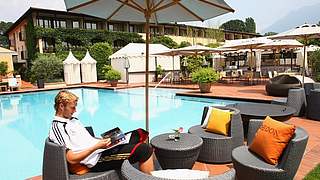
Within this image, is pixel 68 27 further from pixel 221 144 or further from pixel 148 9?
pixel 221 144

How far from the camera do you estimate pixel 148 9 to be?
3.69 m

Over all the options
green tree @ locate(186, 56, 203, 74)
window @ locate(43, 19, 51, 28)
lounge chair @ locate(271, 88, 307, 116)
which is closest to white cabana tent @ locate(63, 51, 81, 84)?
window @ locate(43, 19, 51, 28)

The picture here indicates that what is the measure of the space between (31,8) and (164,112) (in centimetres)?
2161

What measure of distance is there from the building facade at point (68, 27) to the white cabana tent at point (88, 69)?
21.7 ft

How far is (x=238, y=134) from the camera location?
4.15 m

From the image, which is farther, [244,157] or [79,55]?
[79,55]

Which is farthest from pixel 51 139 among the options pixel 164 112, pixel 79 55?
pixel 79 55

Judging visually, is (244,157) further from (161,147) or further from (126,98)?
(126,98)

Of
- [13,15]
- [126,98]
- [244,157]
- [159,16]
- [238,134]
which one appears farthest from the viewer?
[13,15]

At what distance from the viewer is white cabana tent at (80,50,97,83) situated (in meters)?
22.9

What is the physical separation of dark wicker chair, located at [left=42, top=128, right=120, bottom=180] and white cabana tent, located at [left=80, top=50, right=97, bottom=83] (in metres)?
20.8

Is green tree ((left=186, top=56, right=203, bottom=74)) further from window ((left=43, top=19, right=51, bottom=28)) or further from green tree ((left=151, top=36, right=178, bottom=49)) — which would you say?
window ((left=43, top=19, right=51, bottom=28))

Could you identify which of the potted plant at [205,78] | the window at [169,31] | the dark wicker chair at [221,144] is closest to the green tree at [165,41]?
the window at [169,31]

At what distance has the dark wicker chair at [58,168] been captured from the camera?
8.65 feet
